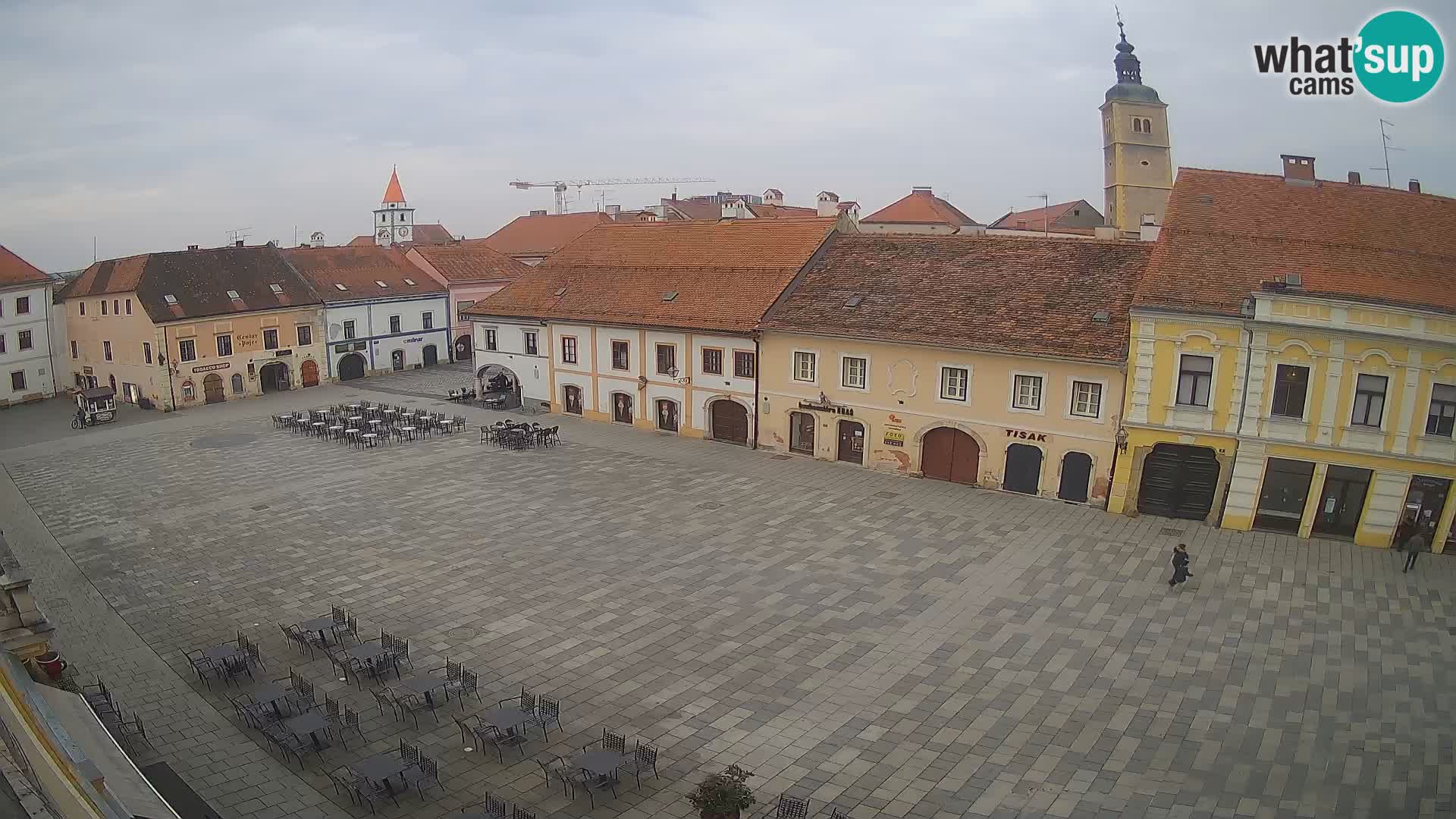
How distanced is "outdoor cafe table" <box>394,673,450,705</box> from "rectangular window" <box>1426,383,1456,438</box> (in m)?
24.6

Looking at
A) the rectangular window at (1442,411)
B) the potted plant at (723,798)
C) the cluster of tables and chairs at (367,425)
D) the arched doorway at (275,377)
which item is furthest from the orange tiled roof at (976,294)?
the arched doorway at (275,377)

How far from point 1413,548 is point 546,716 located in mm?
21265

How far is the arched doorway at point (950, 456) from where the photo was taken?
30656 millimetres

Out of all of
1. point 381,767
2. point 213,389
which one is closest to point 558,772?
point 381,767

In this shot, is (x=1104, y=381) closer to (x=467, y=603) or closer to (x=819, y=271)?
(x=819, y=271)

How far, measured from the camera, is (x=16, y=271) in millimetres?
50031

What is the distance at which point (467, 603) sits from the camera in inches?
850

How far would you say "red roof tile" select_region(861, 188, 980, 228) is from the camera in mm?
69812

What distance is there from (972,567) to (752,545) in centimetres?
582

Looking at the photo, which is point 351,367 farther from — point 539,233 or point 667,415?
point 539,233

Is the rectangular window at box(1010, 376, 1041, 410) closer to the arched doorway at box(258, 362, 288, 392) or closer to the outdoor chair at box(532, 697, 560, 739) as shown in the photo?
the outdoor chair at box(532, 697, 560, 739)

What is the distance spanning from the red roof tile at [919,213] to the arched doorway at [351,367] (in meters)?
39.6

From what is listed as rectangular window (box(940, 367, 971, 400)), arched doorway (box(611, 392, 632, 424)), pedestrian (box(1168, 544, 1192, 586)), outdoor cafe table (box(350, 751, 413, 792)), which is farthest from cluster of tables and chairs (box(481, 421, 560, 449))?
pedestrian (box(1168, 544, 1192, 586))

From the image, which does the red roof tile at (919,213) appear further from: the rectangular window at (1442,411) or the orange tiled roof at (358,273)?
the rectangular window at (1442,411)
